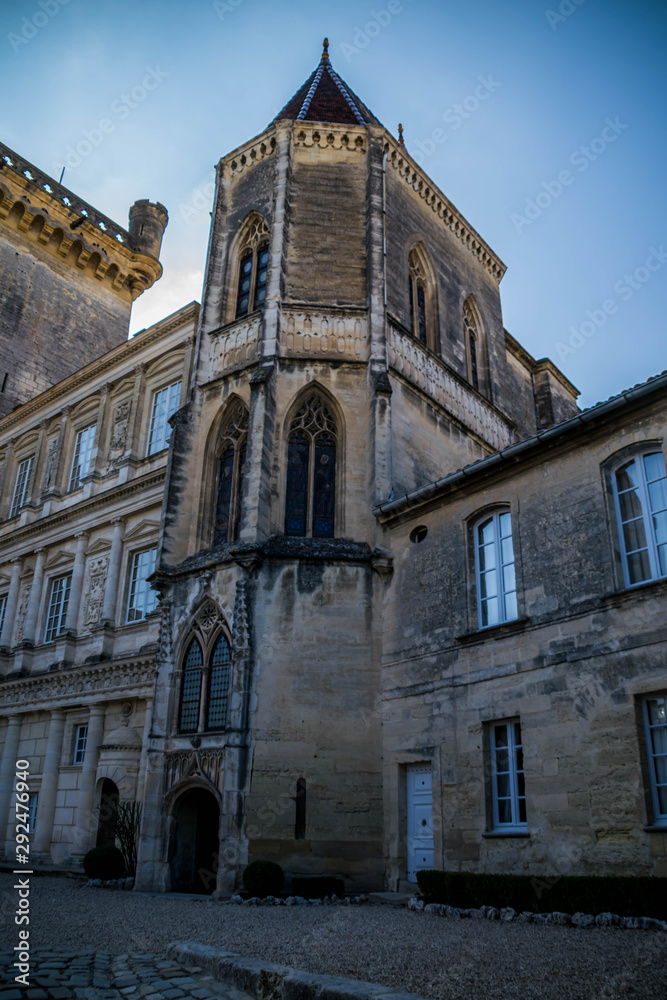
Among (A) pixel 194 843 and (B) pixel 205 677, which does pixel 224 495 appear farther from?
(A) pixel 194 843

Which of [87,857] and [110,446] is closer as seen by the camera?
[87,857]

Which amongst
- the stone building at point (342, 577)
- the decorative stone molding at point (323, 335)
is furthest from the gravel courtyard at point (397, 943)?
the decorative stone molding at point (323, 335)

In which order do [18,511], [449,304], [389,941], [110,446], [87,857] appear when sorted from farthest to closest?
[18,511] → [110,446] → [449,304] → [87,857] → [389,941]

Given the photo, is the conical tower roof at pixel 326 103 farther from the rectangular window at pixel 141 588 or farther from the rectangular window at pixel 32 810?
the rectangular window at pixel 32 810

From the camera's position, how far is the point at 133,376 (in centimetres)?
2636

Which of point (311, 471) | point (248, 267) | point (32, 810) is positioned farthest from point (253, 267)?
point (32, 810)

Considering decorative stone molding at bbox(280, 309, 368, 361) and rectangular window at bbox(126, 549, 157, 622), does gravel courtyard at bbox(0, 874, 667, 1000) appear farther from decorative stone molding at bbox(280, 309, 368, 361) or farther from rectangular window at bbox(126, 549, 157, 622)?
decorative stone molding at bbox(280, 309, 368, 361)

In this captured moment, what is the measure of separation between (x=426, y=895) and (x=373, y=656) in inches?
187

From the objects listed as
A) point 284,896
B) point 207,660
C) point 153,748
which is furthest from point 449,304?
point 284,896

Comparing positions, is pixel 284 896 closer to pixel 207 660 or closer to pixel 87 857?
pixel 207 660

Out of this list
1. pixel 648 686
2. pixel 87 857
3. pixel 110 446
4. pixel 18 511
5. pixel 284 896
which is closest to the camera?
pixel 648 686

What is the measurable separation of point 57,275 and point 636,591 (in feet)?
112

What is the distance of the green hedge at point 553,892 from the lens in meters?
9.30

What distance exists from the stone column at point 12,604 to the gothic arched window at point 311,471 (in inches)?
569
